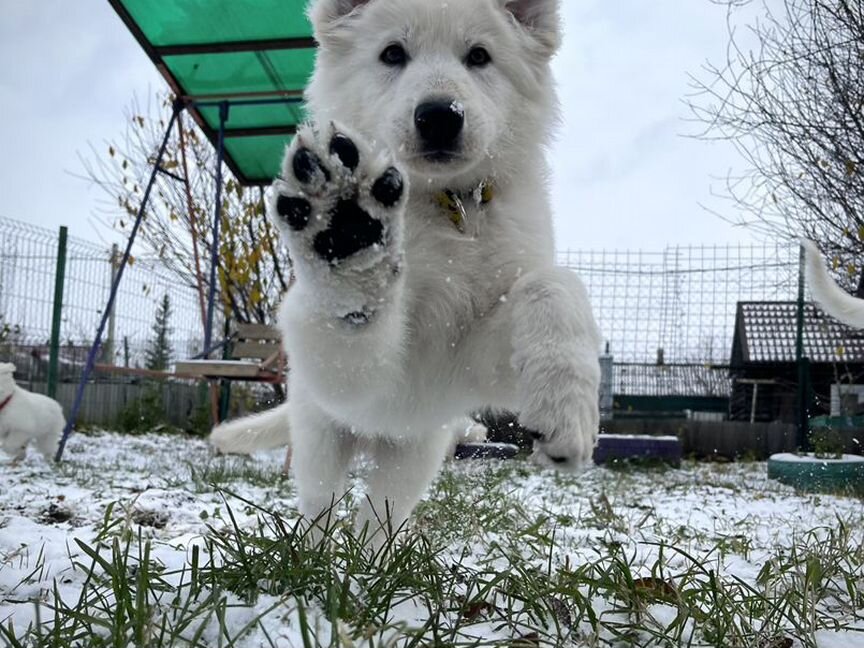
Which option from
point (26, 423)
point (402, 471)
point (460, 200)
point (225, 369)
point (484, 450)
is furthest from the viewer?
point (26, 423)

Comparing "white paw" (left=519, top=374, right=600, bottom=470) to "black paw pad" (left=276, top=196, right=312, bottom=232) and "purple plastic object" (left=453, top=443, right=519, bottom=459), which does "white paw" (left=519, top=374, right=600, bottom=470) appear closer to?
"black paw pad" (left=276, top=196, right=312, bottom=232)

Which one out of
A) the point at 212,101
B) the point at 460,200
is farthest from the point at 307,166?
the point at 212,101

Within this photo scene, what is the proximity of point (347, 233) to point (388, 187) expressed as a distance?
0.45ft

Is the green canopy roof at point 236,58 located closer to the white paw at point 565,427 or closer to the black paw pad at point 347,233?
the black paw pad at point 347,233

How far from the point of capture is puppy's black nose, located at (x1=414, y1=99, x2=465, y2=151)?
7.22 ft

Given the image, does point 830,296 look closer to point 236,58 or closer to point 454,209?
point 454,209

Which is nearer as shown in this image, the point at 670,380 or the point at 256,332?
the point at 256,332

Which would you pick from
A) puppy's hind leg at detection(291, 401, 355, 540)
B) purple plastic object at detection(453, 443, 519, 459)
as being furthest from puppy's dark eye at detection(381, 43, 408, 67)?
purple plastic object at detection(453, 443, 519, 459)

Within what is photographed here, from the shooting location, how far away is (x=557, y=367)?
1813 mm

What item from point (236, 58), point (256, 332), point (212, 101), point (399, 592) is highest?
point (236, 58)

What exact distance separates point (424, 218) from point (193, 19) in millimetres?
4254

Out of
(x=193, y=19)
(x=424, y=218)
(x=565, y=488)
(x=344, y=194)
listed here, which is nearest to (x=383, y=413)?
(x=424, y=218)

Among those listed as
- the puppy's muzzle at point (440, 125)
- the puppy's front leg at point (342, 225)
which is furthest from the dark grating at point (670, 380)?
the puppy's front leg at point (342, 225)

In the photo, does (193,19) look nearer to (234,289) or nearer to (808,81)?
(234,289)
